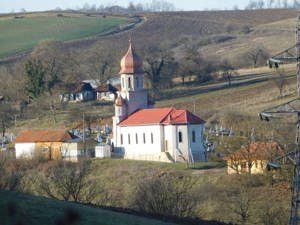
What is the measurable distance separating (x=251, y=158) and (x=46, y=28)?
9809 cm

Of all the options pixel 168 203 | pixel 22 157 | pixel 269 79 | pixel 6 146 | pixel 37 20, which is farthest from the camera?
pixel 37 20

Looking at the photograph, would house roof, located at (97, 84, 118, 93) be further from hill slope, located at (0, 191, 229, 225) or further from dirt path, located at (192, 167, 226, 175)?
hill slope, located at (0, 191, 229, 225)

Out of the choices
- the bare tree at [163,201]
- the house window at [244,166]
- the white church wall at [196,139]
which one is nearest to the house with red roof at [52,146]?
the white church wall at [196,139]

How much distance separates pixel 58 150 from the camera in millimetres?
75625

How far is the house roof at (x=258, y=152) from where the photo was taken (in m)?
59.3

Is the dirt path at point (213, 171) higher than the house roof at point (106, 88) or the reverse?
the reverse

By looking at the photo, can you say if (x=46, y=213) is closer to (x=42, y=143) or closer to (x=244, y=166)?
(x=244, y=166)

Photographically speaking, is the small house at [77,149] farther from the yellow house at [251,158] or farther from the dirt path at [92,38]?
the dirt path at [92,38]

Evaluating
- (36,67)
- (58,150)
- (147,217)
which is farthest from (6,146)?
(147,217)

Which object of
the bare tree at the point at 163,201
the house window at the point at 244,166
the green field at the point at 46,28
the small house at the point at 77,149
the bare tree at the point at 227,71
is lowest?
the small house at the point at 77,149

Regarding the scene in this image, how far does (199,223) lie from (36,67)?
Result: 225ft

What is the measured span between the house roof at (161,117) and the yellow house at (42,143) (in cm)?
415

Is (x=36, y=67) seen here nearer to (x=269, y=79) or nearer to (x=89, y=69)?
(x=89, y=69)

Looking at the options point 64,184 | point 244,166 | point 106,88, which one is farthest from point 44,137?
point 64,184
